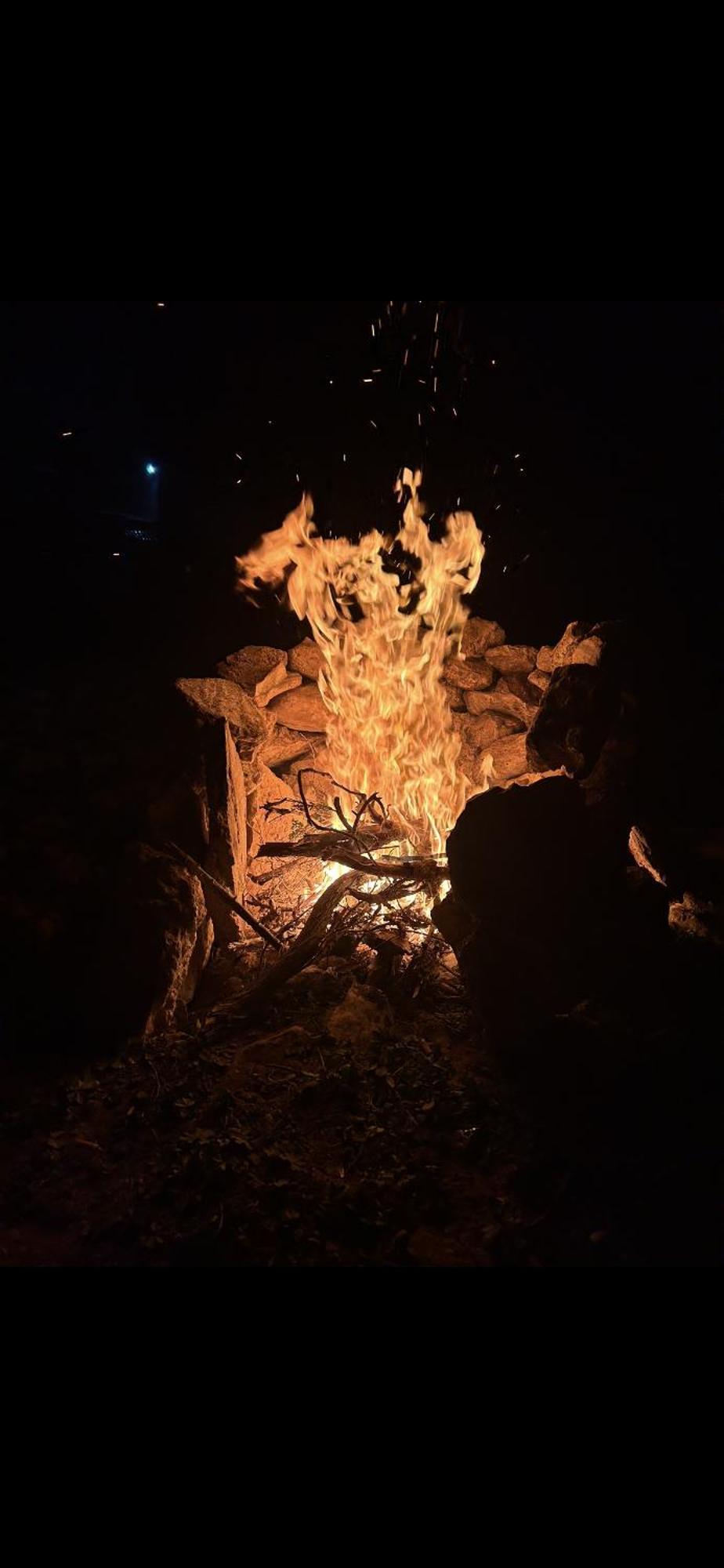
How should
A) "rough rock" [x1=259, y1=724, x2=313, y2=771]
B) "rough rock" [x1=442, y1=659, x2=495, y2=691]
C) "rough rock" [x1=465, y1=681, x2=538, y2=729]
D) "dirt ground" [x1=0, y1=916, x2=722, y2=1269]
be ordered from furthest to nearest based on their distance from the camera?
"rough rock" [x1=442, y1=659, x2=495, y2=691]
"rough rock" [x1=259, y1=724, x2=313, y2=771]
"rough rock" [x1=465, y1=681, x2=538, y2=729]
"dirt ground" [x1=0, y1=916, x2=722, y2=1269]

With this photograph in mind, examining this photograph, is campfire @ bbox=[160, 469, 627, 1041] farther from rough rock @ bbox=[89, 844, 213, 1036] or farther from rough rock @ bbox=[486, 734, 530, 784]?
rough rock @ bbox=[89, 844, 213, 1036]

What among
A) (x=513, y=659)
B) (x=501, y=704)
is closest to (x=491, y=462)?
(x=513, y=659)

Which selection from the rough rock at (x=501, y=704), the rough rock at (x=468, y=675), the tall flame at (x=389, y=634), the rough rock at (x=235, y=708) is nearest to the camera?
the rough rock at (x=235, y=708)

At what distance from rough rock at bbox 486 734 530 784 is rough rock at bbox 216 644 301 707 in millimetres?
2387

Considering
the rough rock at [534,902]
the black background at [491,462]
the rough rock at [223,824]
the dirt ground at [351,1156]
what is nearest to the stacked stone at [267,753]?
the rough rock at [223,824]

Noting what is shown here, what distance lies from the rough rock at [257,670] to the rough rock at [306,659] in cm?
17

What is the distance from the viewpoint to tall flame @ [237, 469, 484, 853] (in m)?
6.31

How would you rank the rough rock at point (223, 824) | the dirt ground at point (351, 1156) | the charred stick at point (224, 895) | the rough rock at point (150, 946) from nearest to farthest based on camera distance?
the dirt ground at point (351, 1156) → the rough rock at point (150, 946) → the charred stick at point (224, 895) → the rough rock at point (223, 824)

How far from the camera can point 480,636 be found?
6918 millimetres

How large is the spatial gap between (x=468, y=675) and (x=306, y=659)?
177 centimetres

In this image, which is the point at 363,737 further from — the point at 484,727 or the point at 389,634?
the point at 484,727

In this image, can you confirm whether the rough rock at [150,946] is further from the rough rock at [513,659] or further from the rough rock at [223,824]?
the rough rock at [513,659]

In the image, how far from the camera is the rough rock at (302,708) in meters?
6.75

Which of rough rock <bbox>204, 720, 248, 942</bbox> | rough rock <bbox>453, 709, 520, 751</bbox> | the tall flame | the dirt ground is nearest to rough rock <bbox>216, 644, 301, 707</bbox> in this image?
the tall flame
